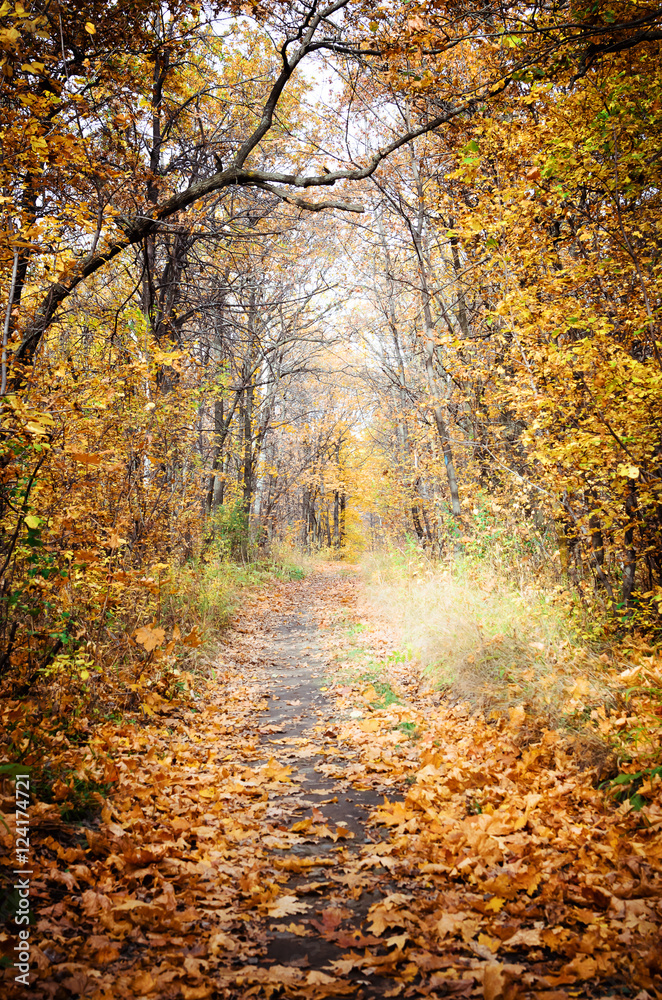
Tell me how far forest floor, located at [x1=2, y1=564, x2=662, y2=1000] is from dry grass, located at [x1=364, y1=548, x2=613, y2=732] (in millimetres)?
284

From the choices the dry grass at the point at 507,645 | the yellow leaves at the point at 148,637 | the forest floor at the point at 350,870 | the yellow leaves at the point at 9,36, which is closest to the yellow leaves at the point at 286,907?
the forest floor at the point at 350,870

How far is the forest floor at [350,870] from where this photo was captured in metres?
2.40

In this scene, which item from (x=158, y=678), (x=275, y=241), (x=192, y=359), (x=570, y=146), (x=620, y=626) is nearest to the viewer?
(x=570, y=146)

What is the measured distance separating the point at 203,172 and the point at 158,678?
8578 mm

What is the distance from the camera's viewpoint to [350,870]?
3.30 meters

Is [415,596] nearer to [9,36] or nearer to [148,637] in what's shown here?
[148,637]

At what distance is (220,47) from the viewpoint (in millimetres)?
8297

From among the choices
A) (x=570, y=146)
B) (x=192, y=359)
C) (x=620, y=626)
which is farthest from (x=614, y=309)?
(x=192, y=359)

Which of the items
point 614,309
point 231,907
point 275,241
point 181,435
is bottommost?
point 231,907

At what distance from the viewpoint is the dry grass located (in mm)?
4660

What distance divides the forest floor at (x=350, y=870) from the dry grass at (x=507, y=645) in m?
0.28

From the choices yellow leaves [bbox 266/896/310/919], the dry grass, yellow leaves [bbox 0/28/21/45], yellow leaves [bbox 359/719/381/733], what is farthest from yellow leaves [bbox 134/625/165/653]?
yellow leaves [bbox 0/28/21/45]

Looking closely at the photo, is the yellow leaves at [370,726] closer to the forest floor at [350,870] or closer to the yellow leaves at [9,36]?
the forest floor at [350,870]

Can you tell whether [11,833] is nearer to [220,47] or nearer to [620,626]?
[620,626]
